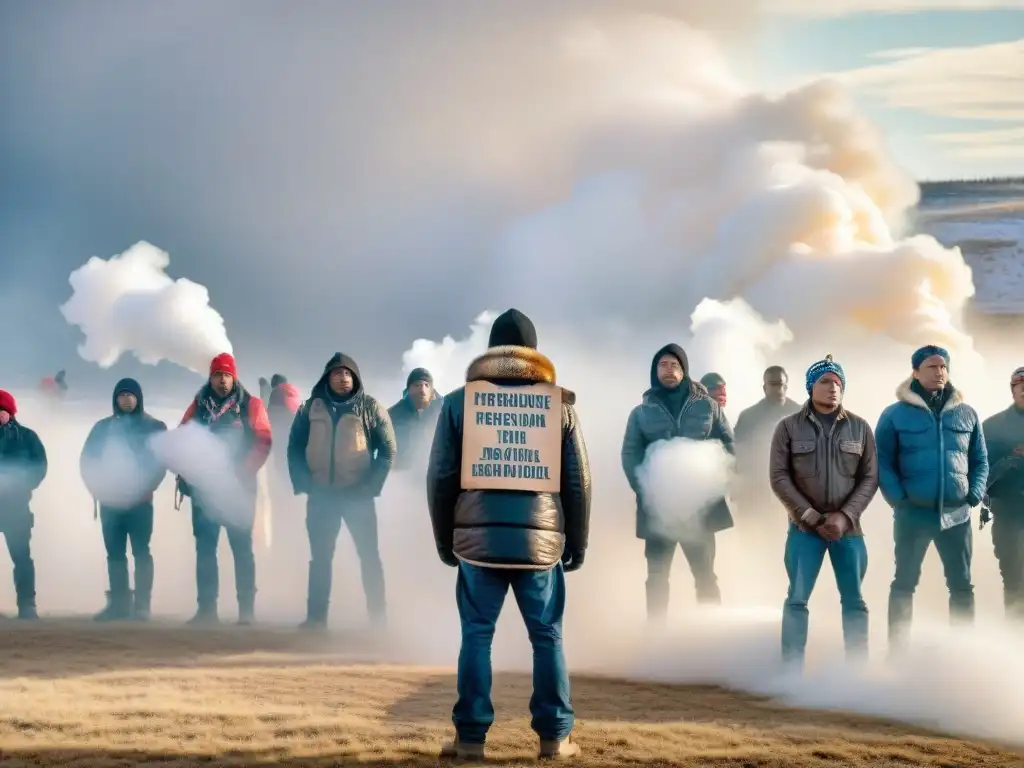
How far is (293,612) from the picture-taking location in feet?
38.3

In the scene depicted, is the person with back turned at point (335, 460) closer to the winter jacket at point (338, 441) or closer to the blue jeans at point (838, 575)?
the winter jacket at point (338, 441)

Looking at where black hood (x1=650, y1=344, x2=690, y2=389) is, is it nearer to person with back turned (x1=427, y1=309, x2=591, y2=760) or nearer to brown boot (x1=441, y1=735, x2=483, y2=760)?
person with back turned (x1=427, y1=309, x2=591, y2=760)

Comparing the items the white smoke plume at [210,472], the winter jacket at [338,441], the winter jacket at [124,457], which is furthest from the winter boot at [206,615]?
the winter jacket at [338,441]

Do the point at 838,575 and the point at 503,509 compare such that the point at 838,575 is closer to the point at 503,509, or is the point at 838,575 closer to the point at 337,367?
the point at 503,509

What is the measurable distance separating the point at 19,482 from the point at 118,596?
127 centimetres

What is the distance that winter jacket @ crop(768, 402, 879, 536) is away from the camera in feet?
26.2

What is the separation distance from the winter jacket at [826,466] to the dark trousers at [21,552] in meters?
6.57

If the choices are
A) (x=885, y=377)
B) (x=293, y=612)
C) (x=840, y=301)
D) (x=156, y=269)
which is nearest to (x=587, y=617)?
(x=293, y=612)

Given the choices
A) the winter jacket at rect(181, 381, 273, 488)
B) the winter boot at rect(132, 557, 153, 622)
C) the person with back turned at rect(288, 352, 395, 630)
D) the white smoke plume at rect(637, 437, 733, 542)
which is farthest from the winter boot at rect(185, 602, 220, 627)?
the white smoke plume at rect(637, 437, 733, 542)

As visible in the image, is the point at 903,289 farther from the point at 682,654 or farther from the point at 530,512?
the point at 530,512

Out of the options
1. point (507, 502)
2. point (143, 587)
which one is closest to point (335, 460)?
point (143, 587)

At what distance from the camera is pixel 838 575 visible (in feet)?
26.6

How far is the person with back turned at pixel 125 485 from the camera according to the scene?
36.2 feet

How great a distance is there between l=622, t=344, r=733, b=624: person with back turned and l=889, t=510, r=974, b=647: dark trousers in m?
1.73
